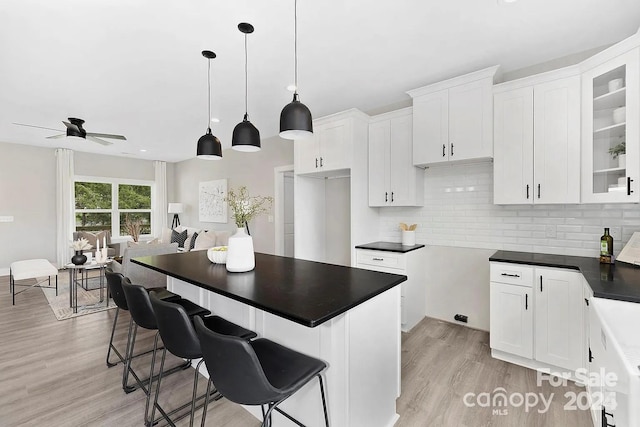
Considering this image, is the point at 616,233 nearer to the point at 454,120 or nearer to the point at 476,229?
the point at 476,229

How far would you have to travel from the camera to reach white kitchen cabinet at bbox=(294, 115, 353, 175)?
355 cm

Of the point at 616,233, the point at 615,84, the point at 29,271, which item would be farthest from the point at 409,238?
the point at 29,271

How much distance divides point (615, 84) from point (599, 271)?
1381mm

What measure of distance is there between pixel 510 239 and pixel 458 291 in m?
0.81

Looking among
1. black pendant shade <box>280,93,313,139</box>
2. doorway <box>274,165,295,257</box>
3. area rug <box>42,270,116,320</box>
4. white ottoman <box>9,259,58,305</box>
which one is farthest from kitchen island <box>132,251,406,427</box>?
white ottoman <box>9,259,58,305</box>

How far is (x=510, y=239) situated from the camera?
2.96 m

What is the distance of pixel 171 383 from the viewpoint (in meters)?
2.27

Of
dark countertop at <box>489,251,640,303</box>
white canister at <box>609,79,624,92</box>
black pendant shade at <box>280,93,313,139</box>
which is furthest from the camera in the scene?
white canister at <box>609,79,624,92</box>

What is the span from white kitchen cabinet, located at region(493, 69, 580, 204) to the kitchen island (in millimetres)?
1690

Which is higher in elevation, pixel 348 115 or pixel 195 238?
pixel 348 115

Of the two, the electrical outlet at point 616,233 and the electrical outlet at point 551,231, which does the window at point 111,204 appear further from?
the electrical outlet at point 616,233

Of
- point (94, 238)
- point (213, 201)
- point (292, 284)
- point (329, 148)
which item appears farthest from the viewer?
point (213, 201)

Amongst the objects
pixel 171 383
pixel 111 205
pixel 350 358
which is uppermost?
pixel 111 205

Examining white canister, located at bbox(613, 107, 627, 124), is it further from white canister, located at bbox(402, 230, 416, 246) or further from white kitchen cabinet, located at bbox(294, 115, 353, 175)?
white kitchen cabinet, located at bbox(294, 115, 353, 175)
